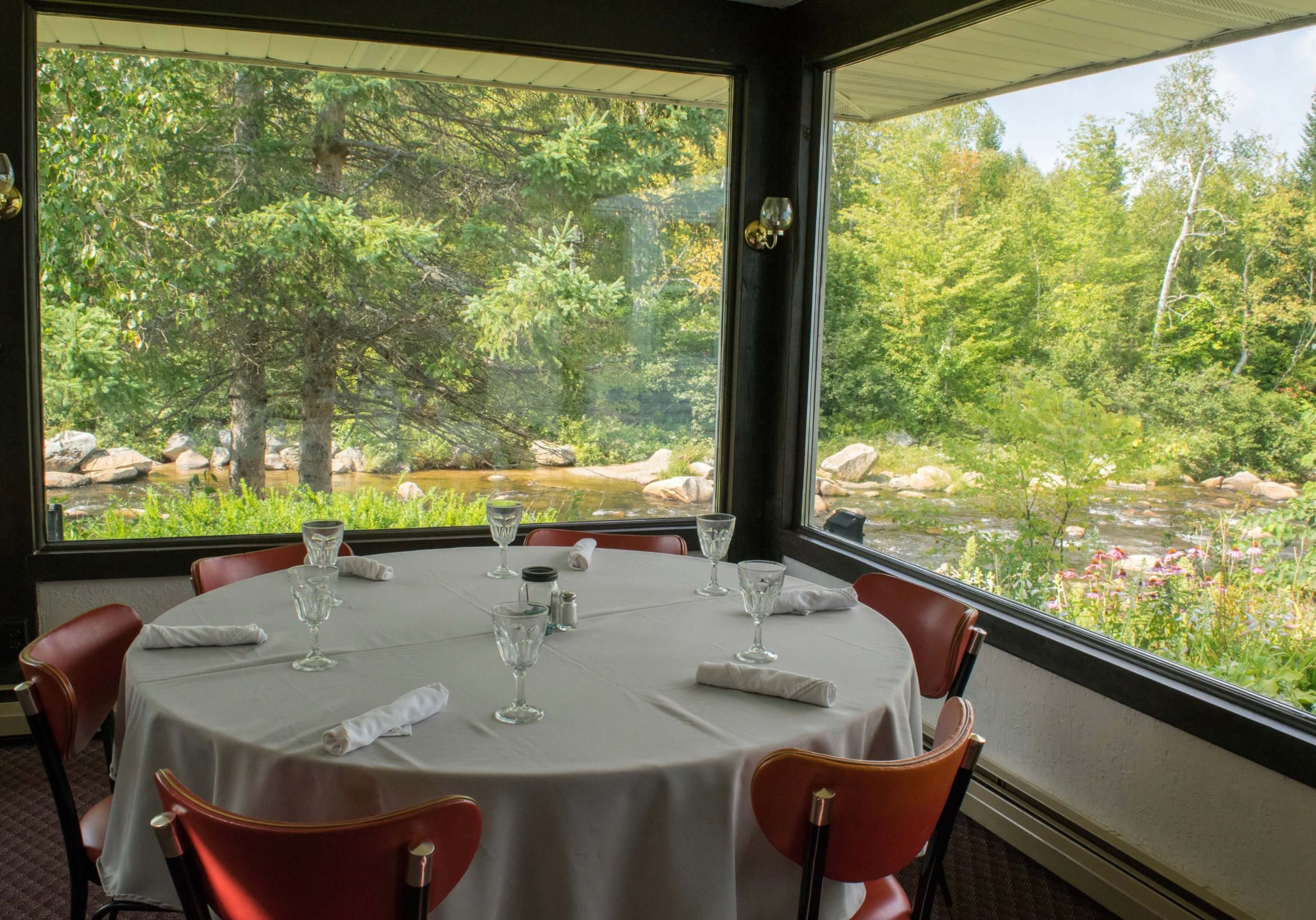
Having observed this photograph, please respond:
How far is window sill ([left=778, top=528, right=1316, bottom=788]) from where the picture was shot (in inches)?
82.0

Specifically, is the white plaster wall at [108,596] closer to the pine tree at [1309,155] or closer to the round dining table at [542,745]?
the round dining table at [542,745]

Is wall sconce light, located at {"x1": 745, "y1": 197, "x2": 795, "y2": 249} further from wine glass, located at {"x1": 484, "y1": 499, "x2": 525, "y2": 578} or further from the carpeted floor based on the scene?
the carpeted floor

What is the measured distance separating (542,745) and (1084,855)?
1812 mm

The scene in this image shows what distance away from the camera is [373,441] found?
3756 millimetres

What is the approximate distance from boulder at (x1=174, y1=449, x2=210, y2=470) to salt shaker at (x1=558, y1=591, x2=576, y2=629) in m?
2.08

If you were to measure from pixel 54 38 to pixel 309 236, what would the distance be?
1007mm

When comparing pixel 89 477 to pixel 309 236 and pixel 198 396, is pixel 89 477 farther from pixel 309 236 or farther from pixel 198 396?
pixel 309 236

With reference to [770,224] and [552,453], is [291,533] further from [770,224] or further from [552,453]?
[770,224]

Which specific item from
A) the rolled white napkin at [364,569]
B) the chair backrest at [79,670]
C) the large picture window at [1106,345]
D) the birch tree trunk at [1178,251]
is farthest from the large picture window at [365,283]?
the birch tree trunk at [1178,251]

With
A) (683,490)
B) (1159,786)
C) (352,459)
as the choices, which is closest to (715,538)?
(1159,786)

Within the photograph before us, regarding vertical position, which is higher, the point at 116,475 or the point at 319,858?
the point at 116,475

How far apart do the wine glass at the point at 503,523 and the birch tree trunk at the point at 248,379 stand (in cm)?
153

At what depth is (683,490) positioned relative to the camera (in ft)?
13.8

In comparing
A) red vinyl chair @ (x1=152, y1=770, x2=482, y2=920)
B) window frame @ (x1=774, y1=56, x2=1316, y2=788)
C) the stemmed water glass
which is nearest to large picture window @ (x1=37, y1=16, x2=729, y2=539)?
window frame @ (x1=774, y1=56, x2=1316, y2=788)
